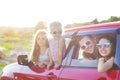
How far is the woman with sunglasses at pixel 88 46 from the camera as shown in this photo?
6.14 meters

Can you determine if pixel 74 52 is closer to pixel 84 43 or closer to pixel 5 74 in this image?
pixel 84 43

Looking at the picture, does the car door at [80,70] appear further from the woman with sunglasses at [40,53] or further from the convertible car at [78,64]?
the woman with sunglasses at [40,53]

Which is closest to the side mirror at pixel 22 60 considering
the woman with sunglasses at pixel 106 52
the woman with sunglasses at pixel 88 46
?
the woman with sunglasses at pixel 88 46

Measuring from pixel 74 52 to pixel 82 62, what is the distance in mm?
277

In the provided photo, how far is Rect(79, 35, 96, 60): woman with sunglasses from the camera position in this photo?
6.14 meters

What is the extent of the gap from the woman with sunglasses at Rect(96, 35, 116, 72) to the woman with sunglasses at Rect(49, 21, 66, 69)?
875 mm

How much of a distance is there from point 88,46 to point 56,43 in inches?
28.0

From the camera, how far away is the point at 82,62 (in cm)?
621

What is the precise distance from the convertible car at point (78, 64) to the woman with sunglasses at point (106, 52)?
46mm

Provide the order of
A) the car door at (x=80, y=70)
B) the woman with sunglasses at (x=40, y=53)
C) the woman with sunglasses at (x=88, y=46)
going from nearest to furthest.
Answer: the car door at (x=80, y=70)
the woman with sunglasses at (x=88, y=46)
the woman with sunglasses at (x=40, y=53)

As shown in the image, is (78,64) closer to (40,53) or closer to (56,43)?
(56,43)

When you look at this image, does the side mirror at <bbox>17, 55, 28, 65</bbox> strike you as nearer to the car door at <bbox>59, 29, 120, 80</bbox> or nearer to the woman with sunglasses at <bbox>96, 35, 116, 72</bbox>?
the car door at <bbox>59, 29, 120, 80</bbox>

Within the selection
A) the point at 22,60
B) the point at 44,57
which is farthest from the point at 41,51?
the point at 22,60

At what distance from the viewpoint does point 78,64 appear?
6250 mm
